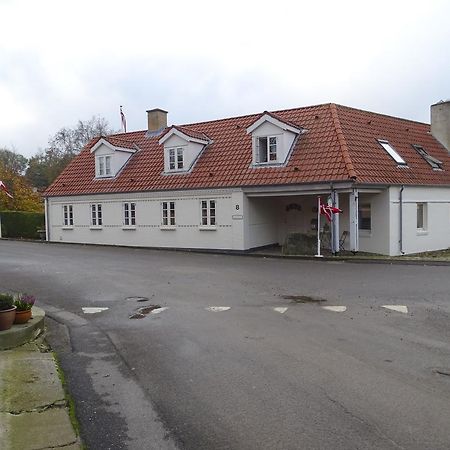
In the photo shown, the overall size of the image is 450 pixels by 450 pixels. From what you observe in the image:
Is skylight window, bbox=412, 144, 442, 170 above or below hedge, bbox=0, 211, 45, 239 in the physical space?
above

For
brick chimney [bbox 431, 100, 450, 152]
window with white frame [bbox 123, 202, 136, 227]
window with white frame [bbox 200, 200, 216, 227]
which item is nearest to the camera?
window with white frame [bbox 200, 200, 216, 227]

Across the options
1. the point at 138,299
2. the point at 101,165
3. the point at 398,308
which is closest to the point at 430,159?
the point at 398,308

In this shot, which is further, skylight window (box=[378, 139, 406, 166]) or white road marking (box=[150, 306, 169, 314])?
skylight window (box=[378, 139, 406, 166])

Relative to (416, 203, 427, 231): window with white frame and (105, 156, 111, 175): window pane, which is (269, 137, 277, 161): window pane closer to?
(416, 203, 427, 231): window with white frame

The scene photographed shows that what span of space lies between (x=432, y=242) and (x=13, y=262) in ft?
58.7

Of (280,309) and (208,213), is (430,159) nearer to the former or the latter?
(208,213)

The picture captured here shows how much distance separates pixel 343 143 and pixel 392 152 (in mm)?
3486

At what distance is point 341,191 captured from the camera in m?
20.2

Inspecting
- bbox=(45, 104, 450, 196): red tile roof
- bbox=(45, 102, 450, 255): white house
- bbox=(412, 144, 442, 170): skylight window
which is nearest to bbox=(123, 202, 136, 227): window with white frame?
bbox=(45, 102, 450, 255): white house

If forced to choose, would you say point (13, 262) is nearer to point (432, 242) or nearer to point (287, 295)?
point (287, 295)

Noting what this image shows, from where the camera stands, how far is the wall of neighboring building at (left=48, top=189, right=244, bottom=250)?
2327cm

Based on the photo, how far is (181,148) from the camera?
25.7 m

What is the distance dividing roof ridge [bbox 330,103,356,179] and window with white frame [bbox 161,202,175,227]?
8545mm

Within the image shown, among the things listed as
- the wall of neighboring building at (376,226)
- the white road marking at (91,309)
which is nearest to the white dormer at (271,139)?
the wall of neighboring building at (376,226)
